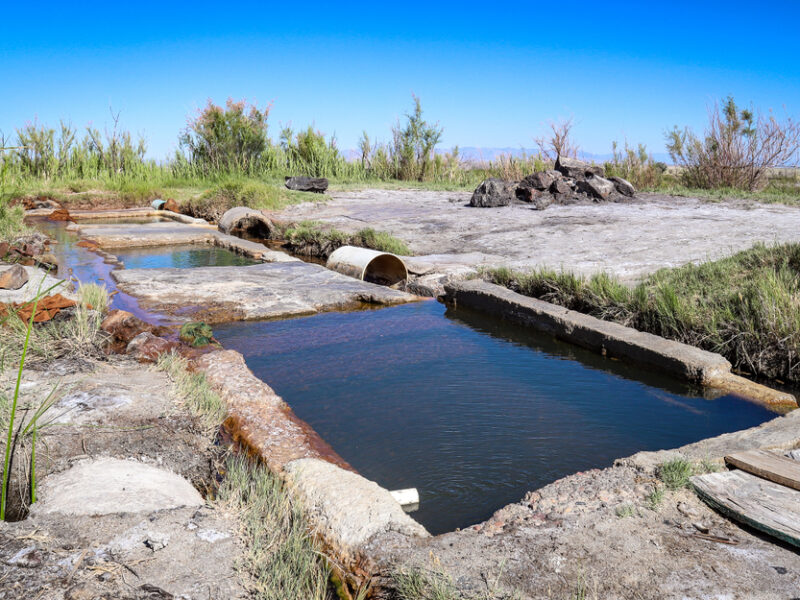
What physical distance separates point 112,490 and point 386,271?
483cm

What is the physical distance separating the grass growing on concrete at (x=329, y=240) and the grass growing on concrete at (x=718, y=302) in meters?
2.12

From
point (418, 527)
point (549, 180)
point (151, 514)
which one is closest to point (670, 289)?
point (418, 527)

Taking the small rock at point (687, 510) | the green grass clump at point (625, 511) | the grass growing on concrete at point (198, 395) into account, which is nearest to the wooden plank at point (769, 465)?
the small rock at point (687, 510)

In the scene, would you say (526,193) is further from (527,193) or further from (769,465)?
(769,465)

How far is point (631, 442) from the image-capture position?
2.92m

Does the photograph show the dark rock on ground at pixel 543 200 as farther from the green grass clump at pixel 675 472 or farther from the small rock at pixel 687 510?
the small rock at pixel 687 510

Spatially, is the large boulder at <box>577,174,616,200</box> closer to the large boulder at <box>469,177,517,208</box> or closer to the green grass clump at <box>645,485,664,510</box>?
the large boulder at <box>469,177,517,208</box>

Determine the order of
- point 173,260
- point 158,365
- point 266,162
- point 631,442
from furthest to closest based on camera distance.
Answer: point 266,162
point 173,260
point 158,365
point 631,442

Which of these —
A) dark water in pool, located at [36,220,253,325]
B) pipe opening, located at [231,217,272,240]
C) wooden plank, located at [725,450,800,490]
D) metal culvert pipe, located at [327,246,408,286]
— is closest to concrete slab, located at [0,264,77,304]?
dark water in pool, located at [36,220,253,325]

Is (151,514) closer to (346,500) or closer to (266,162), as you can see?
(346,500)

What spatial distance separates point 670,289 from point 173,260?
5666mm

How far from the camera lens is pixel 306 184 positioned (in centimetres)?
1369

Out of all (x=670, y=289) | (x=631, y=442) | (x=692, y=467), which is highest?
(x=670, y=289)

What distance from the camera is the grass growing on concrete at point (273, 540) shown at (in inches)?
64.3
